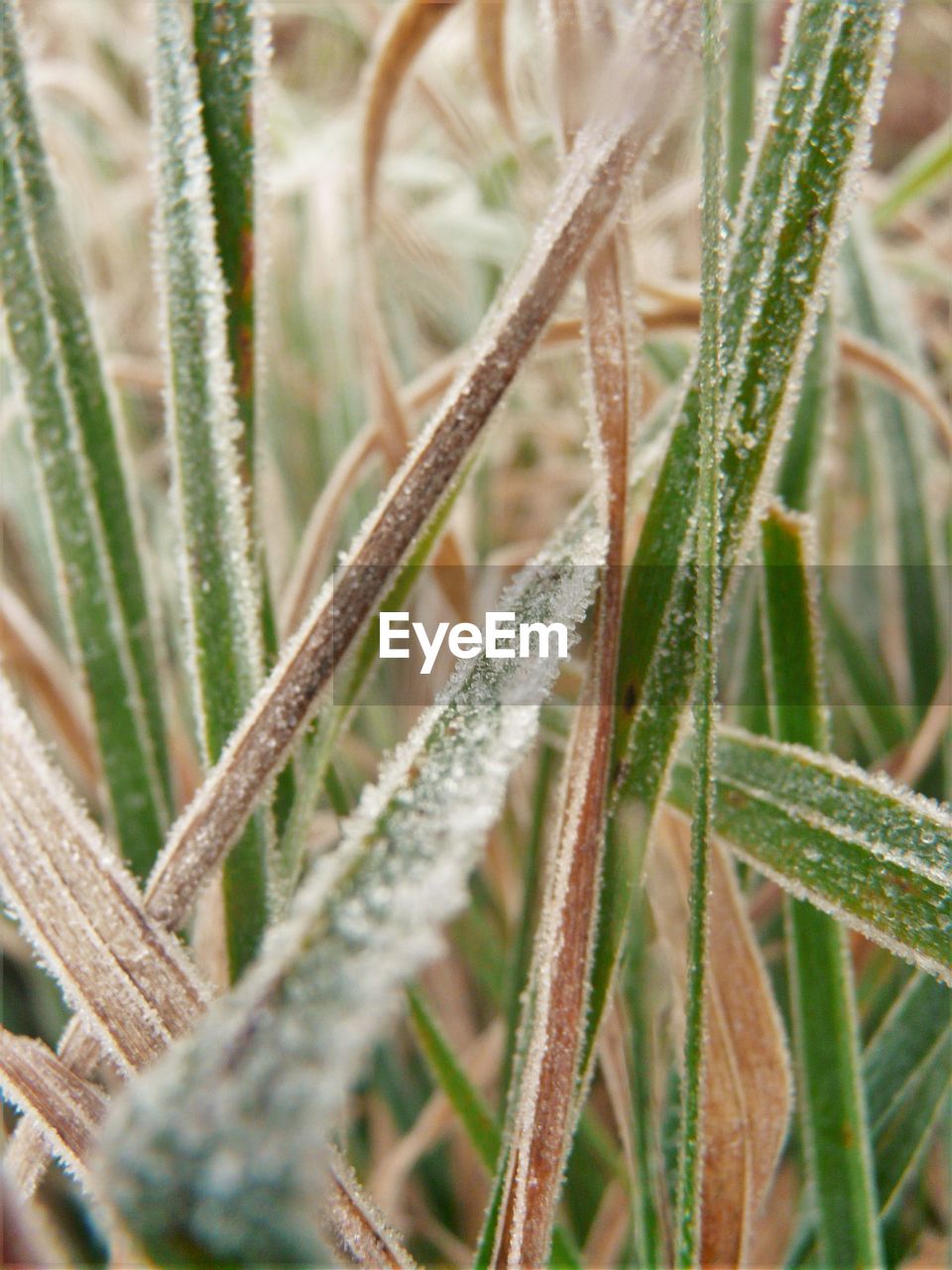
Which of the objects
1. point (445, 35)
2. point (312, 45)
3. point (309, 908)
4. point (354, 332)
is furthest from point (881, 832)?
point (312, 45)

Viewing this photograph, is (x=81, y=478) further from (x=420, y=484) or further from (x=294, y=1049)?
(x=294, y=1049)

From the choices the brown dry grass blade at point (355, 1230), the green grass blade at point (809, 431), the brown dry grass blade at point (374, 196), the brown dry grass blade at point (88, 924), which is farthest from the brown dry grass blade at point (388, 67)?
the brown dry grass blade at point (355, 1230)

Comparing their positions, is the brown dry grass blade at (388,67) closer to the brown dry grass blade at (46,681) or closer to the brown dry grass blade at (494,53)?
the brown dry grass blade at (494,53)

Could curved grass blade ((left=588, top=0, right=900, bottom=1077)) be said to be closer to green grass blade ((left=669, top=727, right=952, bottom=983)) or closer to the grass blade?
green grass blade ((left=669, top=727, right=952, bottom=983))

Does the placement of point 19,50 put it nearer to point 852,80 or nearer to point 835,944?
point 852,80

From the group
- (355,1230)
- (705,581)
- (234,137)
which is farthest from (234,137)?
(355,1230)
